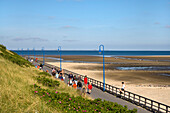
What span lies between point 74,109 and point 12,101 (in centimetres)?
296

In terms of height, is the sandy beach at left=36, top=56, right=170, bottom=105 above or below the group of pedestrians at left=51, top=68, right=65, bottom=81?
below

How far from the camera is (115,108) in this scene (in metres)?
10.2

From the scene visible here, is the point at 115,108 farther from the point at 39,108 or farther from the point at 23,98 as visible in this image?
the point at 23,98

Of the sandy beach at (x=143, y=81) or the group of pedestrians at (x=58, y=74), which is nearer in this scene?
the sandy beach at (x=143, y=81)

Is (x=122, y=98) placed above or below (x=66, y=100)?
below

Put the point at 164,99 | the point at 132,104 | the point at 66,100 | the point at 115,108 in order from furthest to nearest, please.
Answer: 1. the point at 164,99
2. the point at 132,104
3. the point at 66,100
4. the point at 115,108

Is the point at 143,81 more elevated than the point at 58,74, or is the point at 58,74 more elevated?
the point at 58,74

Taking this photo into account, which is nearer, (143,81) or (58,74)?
(58,74)

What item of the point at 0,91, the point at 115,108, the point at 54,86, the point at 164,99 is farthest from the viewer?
the point at 164,99

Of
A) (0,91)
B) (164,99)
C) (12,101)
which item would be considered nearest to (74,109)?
(12,101)

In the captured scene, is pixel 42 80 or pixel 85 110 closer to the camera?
pixel 85 110

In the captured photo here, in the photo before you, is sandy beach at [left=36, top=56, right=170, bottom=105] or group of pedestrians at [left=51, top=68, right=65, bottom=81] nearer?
sandy beach at [left=36, top=56, right=170, bottom=105]

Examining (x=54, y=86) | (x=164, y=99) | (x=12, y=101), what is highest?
(x=12, y=101)

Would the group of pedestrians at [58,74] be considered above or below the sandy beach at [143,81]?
above
